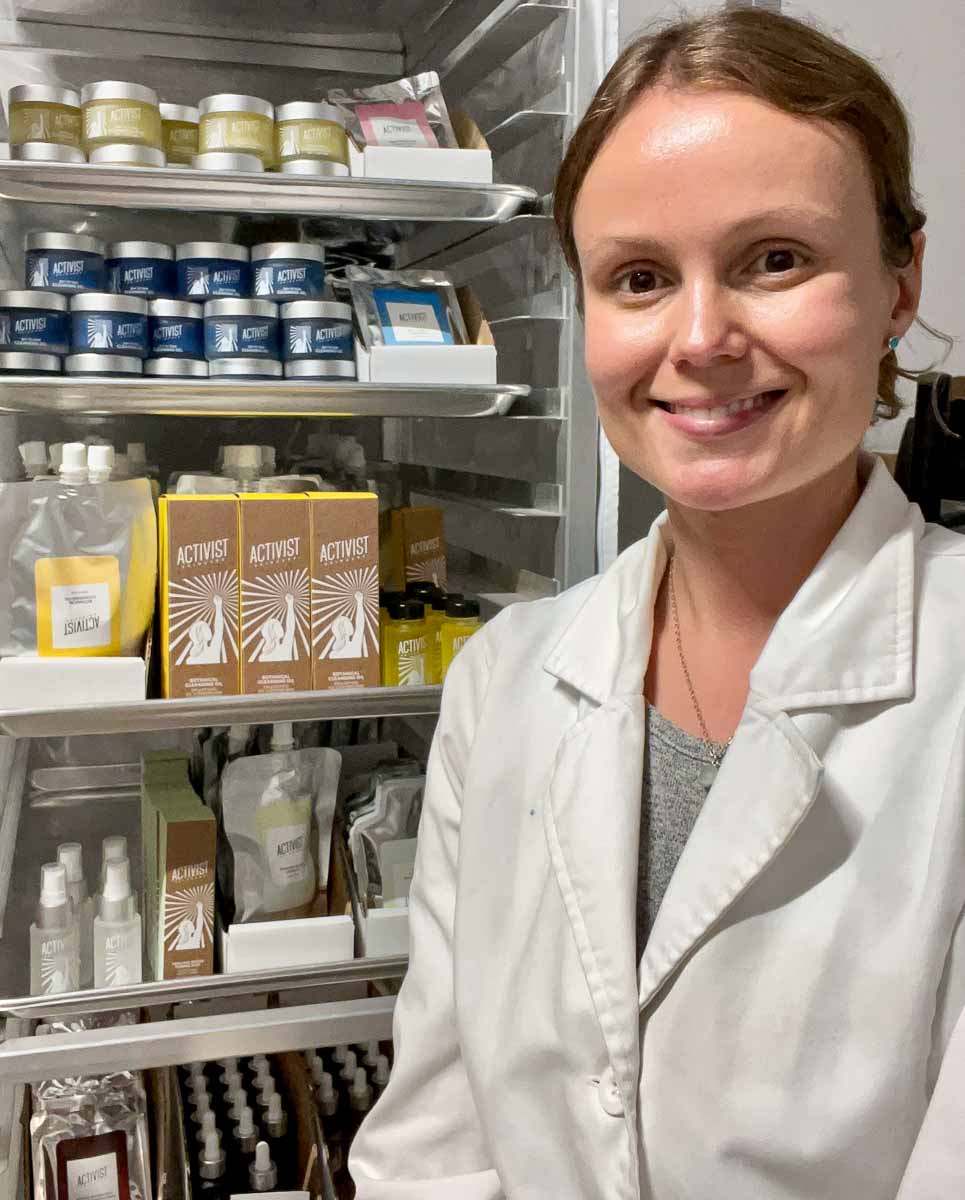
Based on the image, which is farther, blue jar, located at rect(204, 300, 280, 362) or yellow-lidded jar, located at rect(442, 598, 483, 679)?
yellow-lidded jar, located at rect(442, 598, 483, 679)

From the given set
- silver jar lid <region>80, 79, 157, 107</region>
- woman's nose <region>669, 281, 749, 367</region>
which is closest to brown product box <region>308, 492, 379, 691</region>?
silver jar lid <region>80, 79, 157, 107</region>

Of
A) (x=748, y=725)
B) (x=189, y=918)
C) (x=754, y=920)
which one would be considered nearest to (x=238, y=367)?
(x=189, y=918)

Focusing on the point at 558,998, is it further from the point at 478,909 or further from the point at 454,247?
the point at 454,247

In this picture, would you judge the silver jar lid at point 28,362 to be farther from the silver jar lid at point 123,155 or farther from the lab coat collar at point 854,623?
the lab coat collar at point 854,623

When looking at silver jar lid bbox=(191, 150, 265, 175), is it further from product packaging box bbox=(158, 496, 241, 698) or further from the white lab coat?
the white lab coat

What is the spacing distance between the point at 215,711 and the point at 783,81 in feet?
3.25

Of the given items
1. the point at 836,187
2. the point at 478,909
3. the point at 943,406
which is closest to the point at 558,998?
the point at 478,909

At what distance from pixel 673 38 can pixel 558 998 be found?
846 mm

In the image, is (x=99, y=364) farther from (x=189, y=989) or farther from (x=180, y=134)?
(x=189, y=989)

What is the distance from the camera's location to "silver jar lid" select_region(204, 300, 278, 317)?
1.52 metres

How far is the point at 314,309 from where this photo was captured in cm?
155

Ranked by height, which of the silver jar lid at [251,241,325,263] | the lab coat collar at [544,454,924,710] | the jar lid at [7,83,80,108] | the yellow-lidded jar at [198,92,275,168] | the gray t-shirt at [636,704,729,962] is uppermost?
the jar lid at [7,83,80,108]

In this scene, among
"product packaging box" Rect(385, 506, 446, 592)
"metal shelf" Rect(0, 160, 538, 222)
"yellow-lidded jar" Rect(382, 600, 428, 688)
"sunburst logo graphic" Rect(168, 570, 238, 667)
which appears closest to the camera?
"metal shelf" Rect(0, 160, 538, 222)

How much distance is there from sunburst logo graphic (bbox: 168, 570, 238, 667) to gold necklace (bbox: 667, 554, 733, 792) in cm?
60
